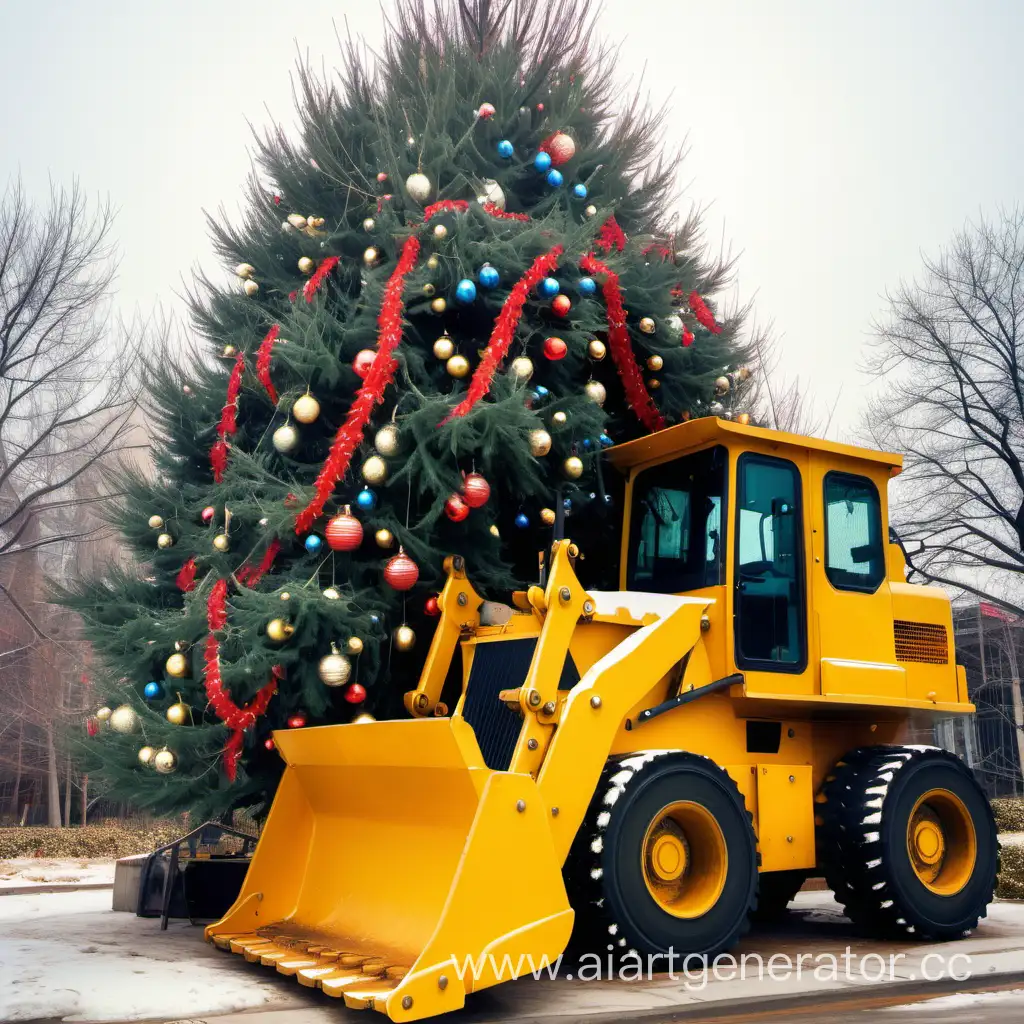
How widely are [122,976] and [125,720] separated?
155cm

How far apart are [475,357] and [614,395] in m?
1.36

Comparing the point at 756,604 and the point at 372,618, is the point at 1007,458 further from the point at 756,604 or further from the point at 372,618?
the point at 372,618

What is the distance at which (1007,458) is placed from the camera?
17.9 m

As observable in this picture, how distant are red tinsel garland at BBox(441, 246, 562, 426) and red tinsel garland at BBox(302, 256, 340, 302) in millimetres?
1246

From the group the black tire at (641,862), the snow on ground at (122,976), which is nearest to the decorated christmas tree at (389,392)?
the snow on ground at (122,976)

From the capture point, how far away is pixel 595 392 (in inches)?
277

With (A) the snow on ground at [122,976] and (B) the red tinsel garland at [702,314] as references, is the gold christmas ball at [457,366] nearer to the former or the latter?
(B) the red tinsel garland at [702,314]

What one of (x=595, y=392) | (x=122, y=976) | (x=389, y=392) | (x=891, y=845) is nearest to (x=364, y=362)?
(x=389, y=392)

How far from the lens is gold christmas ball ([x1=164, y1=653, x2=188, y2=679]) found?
6.18 metres

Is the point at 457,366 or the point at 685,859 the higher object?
the point at 457,366

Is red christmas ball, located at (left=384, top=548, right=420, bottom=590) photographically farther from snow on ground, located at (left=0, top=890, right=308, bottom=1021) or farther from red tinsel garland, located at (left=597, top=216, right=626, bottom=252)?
red tinsel garland, located at (left=597, top=216, right=626, bottom=252)

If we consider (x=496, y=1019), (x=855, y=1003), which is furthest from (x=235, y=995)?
(x=855, y=1003)

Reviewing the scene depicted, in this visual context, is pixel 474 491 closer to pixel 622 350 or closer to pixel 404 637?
pixel 404 637

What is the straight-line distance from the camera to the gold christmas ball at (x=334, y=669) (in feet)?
19.6
